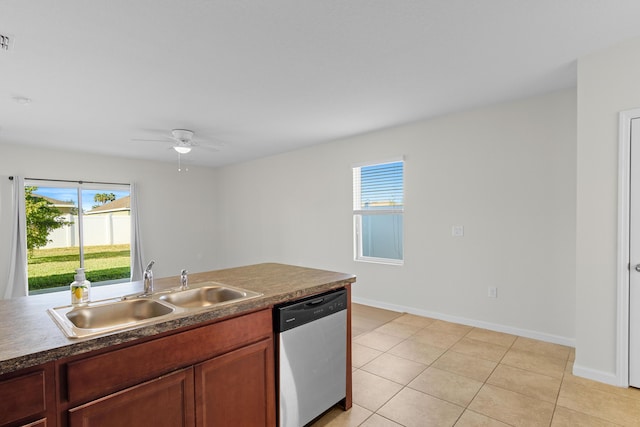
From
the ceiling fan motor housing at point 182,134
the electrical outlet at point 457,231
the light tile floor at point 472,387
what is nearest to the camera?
the light tile floor at point 472,387

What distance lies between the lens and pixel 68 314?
1.44 metres

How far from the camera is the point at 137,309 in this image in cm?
170

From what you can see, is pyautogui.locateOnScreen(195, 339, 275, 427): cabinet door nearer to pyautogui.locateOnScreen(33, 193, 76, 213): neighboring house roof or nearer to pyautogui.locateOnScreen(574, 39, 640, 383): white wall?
pyautogui.locateOnScreen(574, 39, 640, 383): white wall

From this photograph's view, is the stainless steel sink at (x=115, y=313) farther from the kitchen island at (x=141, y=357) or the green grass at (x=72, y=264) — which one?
the green grass at (x=72, y=264)

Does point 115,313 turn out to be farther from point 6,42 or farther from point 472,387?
point 472,387

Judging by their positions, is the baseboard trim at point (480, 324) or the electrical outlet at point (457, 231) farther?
the electrical outlet at point (457, 231)

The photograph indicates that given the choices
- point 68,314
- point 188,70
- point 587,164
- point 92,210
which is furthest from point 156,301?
point 92,210

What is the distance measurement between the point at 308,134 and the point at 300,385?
132 inches

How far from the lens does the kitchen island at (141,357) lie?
1049 millimetres

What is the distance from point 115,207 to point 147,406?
547 centimetres

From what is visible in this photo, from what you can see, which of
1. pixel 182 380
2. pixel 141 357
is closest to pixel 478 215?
pixel 182 380

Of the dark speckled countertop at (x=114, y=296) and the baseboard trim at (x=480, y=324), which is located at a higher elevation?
the dark speckled countertop at (x=114, y=296)

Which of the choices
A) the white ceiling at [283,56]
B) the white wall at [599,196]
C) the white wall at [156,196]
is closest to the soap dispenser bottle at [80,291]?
the white ceiling at [283,56]

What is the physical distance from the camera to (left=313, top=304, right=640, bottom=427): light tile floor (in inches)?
78.2
